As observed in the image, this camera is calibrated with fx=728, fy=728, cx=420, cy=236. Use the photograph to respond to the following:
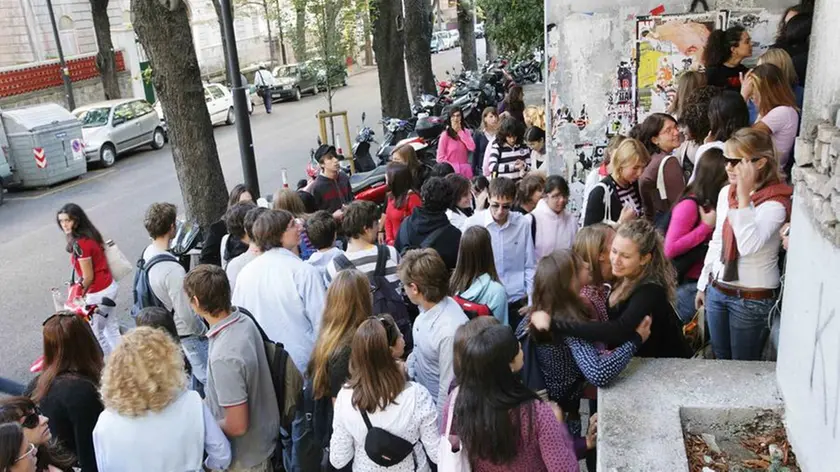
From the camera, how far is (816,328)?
120 inches

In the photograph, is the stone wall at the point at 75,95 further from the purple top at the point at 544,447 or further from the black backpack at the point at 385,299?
the purple top at the point at 544,447

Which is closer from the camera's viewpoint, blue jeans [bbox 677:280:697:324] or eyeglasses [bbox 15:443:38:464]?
eyeglasses [bbox 15:443:38:464]

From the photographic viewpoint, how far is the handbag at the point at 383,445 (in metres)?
3.24

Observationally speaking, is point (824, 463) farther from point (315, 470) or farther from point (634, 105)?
point (634, 105)

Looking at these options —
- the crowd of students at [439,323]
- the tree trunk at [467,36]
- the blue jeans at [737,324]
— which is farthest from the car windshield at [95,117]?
the blue jeans at [737,324]

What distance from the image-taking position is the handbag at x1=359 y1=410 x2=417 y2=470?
324 cm

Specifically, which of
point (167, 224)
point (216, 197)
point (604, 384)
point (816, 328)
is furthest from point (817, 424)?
point (216, 197)

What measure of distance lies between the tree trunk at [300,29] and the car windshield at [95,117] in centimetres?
607

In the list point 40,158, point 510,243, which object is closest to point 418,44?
point 40,158

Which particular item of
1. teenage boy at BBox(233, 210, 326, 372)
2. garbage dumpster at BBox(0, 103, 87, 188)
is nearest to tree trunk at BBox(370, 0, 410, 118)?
garbage dumpster at BBox(0, 103, 87, 188)

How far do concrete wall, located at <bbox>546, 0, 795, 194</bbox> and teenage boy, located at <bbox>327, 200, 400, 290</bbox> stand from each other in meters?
3.46

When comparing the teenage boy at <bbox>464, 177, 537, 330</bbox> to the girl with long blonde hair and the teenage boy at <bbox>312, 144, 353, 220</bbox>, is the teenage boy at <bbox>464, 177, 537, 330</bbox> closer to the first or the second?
the girl with long blonde hair

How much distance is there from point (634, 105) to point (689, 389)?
4327 mm

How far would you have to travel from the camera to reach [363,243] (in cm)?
505
